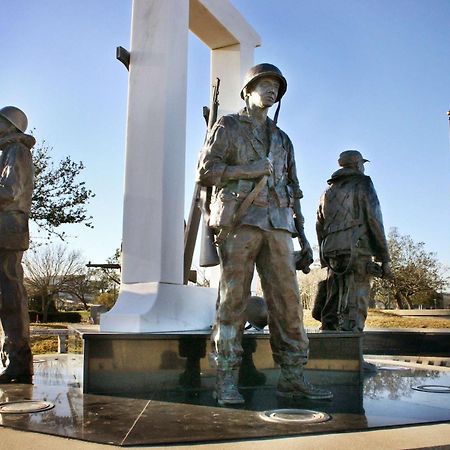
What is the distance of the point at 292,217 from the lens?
4102 millimetres

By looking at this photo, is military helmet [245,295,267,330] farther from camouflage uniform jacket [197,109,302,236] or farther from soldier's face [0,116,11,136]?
soldier's face [0,116,11,136]

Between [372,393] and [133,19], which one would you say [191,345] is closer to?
[372,393]

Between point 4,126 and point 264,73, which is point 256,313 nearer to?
point 264,73

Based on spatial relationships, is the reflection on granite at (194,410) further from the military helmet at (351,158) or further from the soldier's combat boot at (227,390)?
the military helmet at (351,158)

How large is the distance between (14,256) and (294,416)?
289 cm

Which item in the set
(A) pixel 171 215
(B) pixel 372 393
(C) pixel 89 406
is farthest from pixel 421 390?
(A) pixel 171 215

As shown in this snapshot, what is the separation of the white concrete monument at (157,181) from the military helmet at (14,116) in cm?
158

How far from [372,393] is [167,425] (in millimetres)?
2003

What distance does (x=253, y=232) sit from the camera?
3.93 metres

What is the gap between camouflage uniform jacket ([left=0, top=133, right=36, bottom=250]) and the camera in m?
4.58

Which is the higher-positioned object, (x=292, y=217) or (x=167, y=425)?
(x=292, y=217)

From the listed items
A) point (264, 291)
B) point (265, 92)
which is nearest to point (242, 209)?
point (264, 291)

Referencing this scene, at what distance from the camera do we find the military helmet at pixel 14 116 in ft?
15.9

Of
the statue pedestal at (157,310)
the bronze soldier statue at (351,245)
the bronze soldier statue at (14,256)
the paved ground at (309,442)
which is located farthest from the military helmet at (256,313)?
the paved ground at (309,442)
